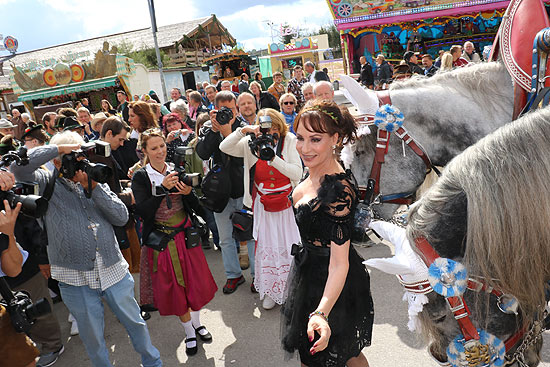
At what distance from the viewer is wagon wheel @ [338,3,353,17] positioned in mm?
18172

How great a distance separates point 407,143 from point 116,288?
233 centimetres

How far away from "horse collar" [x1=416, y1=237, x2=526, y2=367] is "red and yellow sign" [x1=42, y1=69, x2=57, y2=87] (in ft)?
81.6

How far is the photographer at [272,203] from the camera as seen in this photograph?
3.92 m

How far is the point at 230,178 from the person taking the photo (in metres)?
4.36

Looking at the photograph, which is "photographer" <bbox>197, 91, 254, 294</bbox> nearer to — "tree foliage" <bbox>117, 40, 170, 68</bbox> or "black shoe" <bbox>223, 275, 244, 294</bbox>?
"black shoe" <bbox>223, 275, 244, 294</bbox>

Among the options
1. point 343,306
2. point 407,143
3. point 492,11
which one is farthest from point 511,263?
point 492,11

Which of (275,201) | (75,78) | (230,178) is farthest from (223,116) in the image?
→ (75,78)

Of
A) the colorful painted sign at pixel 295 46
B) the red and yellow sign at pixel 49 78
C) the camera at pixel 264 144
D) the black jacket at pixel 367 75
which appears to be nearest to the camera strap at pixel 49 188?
the camera at pixel 264 144

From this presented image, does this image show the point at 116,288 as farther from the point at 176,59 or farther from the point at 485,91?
the point at 176,59

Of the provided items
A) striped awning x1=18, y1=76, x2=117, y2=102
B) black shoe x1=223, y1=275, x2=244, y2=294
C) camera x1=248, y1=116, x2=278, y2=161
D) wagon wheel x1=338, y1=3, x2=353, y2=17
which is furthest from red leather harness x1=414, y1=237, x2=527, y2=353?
striped awning x1=18, y1=76, x2=117, y2=102

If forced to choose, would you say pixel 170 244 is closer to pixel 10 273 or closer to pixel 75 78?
pixel 10 273

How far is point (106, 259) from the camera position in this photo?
283cm

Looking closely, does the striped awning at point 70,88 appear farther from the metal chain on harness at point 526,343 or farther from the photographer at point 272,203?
the metal chain on harness at point 526,343

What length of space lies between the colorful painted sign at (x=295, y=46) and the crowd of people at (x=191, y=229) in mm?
27817
